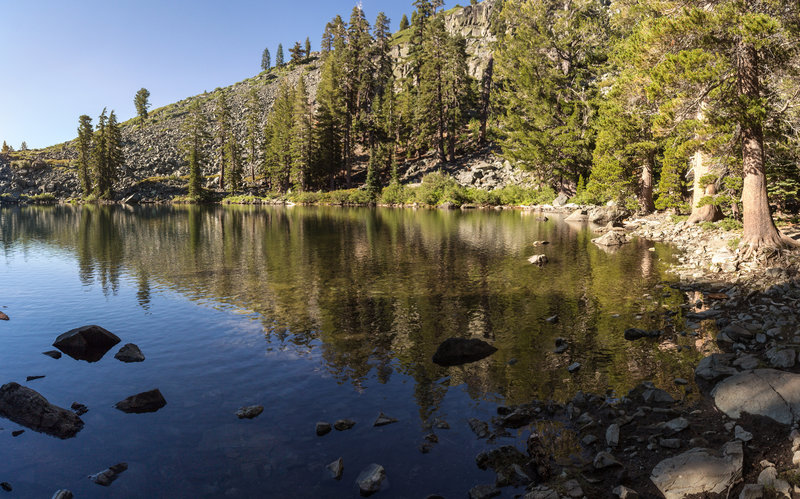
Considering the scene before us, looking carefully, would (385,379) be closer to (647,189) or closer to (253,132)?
(647,189)

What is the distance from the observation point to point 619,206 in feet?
153

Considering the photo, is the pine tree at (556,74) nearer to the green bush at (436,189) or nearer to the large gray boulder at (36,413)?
the green bush at (436,189)

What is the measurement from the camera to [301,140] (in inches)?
3720

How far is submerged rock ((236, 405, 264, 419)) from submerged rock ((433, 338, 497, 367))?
169 inches

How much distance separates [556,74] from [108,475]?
2475 inches

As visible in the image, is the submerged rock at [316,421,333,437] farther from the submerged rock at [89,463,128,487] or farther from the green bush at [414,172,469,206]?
the green bush at [414,172,469,206]

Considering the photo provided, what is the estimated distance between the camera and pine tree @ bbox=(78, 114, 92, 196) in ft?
354

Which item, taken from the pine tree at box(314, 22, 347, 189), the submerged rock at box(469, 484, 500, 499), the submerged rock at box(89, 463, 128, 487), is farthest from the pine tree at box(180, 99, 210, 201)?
the submerged rock at box(469, 484, 500, 499)

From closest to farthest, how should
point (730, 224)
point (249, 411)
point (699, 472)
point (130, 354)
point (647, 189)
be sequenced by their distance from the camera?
point (699, 472) → point (249, 411) → point (130, 354) → point (730, 224) → point (647, 189)

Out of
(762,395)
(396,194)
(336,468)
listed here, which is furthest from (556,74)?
(336,468)

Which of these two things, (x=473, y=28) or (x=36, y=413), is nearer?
(x=36, y=413)

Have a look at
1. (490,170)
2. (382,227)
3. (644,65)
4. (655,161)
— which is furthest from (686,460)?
(490,170)

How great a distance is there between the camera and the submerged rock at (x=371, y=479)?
6.29 m

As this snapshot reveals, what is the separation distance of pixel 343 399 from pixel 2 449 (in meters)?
5.72
